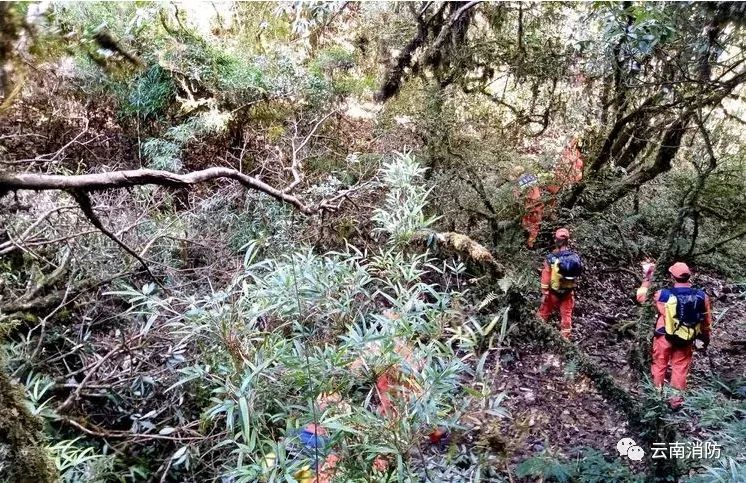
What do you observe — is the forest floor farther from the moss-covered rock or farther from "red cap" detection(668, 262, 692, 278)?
the moss-covered rock

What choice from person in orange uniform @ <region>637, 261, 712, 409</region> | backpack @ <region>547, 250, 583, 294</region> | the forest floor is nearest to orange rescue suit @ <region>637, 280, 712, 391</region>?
person in orange uniform @ <region>637, 261, 712, 409</region>

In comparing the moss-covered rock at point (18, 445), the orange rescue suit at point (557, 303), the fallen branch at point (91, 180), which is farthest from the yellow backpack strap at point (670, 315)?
the moss-covered rock at point (18, 445)

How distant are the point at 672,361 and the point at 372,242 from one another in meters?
2.63

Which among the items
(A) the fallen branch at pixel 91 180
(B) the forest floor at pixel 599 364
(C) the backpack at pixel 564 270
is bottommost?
(B) the forest floor at pixel 599 364

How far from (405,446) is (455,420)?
23 cm

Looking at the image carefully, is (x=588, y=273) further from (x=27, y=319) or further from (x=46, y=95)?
(x=46, y=95)

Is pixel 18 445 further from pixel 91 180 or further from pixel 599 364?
pixel 599 364

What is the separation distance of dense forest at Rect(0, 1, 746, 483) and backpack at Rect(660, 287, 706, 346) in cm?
2

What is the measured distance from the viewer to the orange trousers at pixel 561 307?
14.5ft

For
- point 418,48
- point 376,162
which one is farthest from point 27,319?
point 418,48

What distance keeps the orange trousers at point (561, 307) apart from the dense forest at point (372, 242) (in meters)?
0.09

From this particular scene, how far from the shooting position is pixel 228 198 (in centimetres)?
466

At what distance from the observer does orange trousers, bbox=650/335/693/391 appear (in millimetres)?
3570

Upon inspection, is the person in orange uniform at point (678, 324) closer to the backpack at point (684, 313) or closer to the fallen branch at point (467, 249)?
the backpack at point (684, 313)
